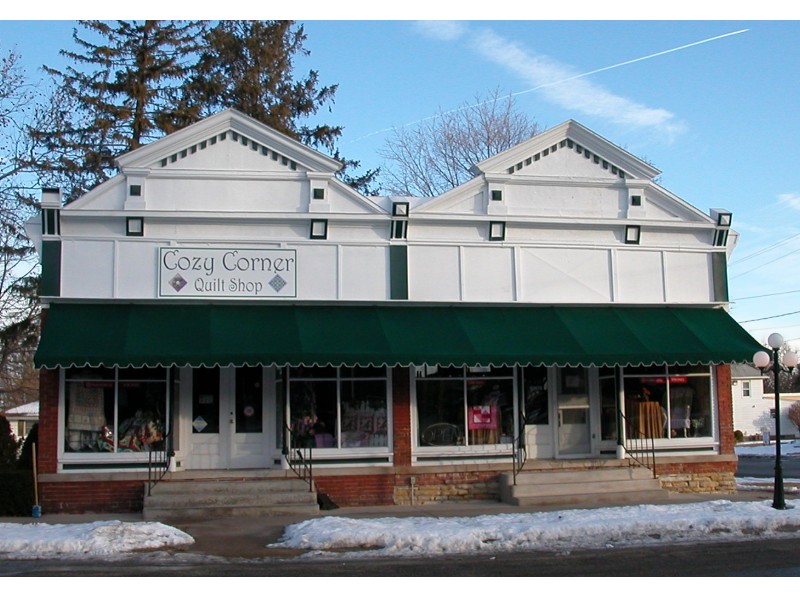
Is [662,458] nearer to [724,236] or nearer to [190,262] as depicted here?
[724,236]

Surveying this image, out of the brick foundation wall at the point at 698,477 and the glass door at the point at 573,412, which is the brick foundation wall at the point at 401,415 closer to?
the glass door at the point at 573,412

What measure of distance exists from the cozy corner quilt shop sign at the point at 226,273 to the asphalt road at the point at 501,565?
584 centimetres

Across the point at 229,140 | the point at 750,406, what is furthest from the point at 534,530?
the point at 750,406

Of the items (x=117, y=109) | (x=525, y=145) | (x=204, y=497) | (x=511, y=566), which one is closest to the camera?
(x=511, y=566)

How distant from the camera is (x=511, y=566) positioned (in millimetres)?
11008

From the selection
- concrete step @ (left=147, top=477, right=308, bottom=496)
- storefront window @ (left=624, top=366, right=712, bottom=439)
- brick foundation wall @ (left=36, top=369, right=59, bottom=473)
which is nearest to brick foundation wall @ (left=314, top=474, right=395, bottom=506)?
concrete step @ (left=147, top=477, right=308, bottom=496)

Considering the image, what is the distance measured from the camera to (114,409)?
16.3m

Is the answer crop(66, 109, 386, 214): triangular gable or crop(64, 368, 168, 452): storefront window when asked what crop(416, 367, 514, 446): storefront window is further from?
crop(64, 368, 168, 452): storefront window

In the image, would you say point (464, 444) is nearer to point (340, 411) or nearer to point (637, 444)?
point (340, 411)

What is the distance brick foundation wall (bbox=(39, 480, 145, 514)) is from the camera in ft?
51.7

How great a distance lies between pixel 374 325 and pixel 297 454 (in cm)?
276

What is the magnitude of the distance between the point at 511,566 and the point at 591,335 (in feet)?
23.0

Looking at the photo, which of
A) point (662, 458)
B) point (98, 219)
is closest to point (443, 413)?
point (662, 458)

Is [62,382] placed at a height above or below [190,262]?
below
